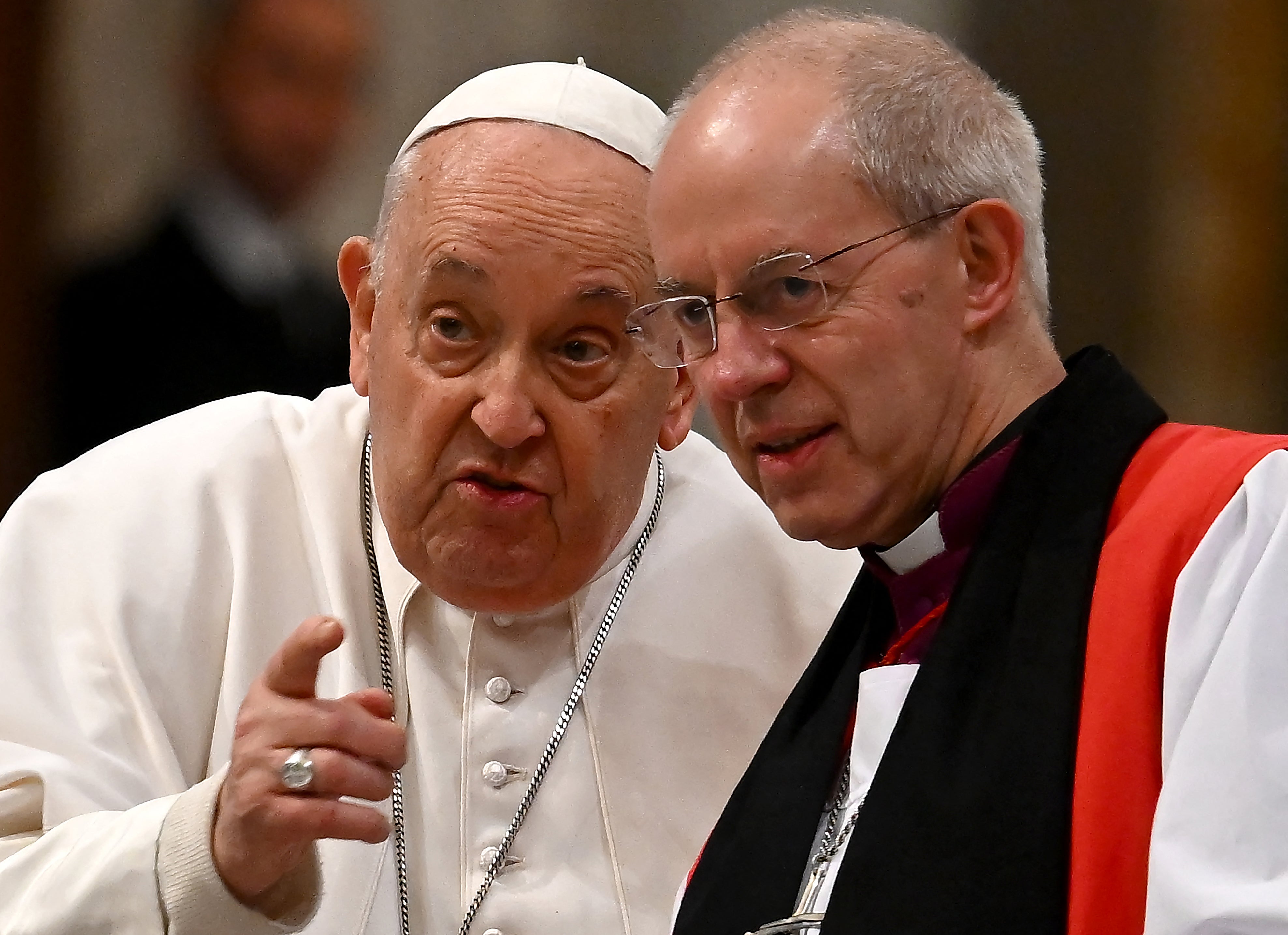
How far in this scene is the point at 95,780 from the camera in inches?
97.7

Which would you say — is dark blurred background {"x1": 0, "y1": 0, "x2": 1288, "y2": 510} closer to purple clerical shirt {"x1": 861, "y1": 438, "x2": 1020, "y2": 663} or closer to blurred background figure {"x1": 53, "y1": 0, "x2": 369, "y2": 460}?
blurred background figure {"x1": 53, "y1": 0, "x2": 369, "y2": 460}

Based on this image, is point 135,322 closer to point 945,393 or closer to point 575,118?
point 575,118

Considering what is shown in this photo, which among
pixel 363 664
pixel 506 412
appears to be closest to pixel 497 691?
pixel 363 664

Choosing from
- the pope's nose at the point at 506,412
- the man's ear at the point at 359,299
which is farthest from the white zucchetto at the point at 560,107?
the pope's nose at the point at 506,412

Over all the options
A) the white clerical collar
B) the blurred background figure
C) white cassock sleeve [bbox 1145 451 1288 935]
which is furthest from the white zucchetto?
the blurred background figure

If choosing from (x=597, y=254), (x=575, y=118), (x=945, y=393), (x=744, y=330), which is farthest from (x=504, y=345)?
(x=945, y=393)

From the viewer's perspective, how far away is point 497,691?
2.78m

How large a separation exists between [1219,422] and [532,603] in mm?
1939

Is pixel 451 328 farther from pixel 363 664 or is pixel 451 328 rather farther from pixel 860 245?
pixel 860 245

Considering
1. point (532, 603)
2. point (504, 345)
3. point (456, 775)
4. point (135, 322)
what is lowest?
point (456, 775)

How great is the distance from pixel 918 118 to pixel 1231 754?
872mm

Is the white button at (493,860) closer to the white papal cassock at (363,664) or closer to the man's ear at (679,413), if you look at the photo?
the white papal cassock at (363,664)

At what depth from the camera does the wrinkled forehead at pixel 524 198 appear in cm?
260

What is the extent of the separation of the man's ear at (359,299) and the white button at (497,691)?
540mm
